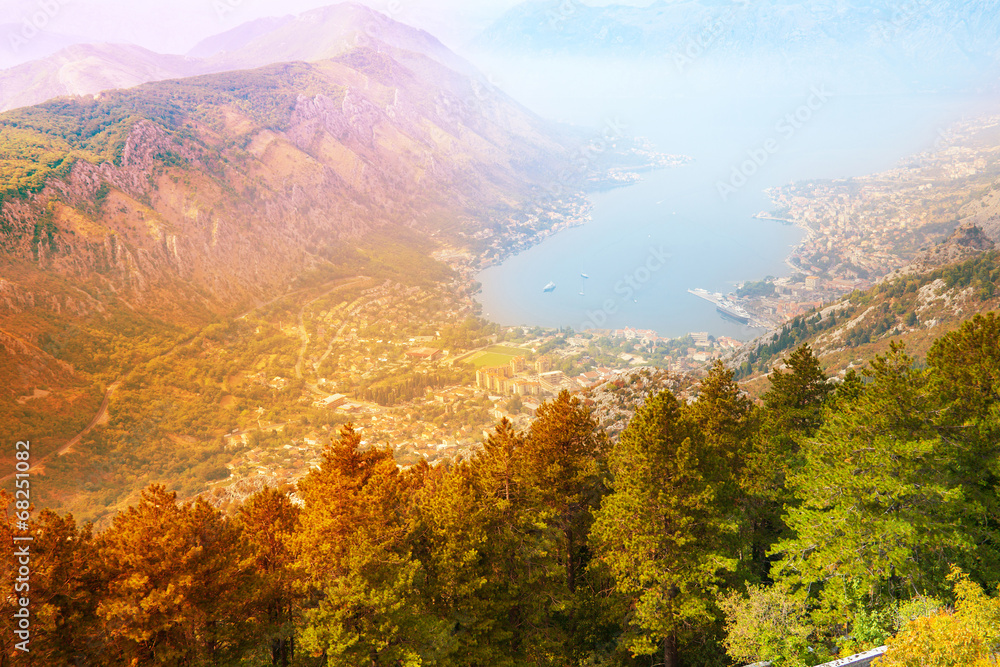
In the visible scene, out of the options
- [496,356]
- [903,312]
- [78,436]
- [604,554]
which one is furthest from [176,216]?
[903,312]

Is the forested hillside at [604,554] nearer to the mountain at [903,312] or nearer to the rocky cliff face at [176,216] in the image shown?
the mountain at [903,312]

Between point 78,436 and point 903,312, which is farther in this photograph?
point 78,436

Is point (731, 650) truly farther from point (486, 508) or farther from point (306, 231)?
point (306, 231)

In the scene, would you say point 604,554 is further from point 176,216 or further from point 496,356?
point 176,216

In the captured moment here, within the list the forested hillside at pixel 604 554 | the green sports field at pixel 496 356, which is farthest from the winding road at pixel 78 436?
the forested hillside at pixel 604 554

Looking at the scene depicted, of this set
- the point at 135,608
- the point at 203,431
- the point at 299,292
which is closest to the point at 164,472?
the point at 203,431

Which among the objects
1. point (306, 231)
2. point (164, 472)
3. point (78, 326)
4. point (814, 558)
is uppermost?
point (306, 231)
